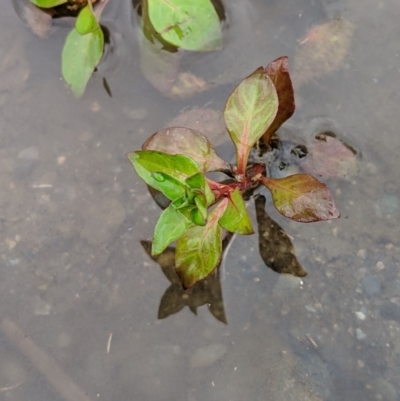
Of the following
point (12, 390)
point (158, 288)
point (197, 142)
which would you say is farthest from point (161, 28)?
point (12, 390)

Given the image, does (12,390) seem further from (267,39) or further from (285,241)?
(267,39)

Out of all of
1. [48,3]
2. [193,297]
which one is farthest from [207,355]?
[48,3]

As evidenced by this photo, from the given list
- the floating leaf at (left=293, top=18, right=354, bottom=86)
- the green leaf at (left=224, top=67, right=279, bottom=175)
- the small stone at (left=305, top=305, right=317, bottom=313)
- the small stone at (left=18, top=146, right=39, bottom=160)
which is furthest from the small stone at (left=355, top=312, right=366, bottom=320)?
the small stone at (left=18, top=146, right=39, bottom=160)

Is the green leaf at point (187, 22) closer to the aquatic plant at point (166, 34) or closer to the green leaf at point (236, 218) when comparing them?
the aquatic plant at point (166, 34)

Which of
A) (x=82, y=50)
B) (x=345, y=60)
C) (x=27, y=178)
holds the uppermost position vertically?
(x=82, y=50)

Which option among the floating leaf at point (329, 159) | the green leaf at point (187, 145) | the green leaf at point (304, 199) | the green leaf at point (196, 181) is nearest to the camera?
the green leaf at point (196, 181)

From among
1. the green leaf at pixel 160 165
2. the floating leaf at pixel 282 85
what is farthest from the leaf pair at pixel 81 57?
the floating leaf at pixel 282 85

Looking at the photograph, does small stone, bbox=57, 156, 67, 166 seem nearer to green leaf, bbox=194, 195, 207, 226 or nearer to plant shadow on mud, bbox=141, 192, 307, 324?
plant shadow on mud, bbox=141, 192, 307, 324
